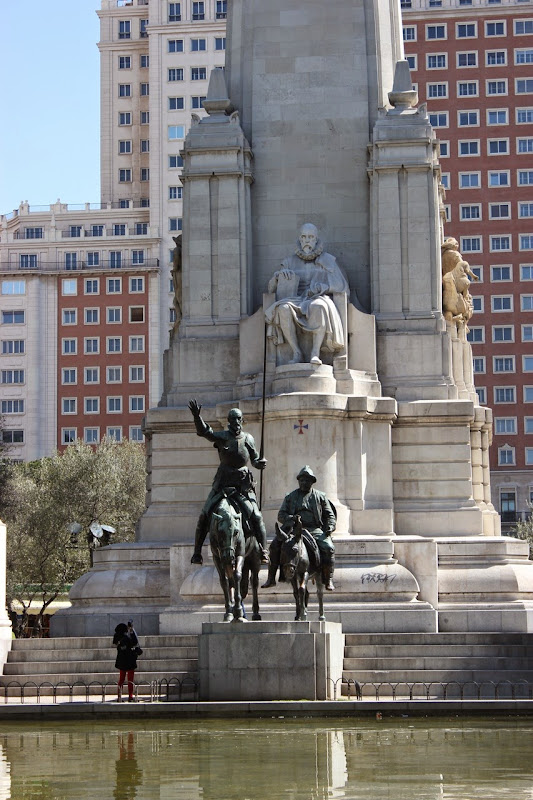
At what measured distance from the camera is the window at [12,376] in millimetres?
115625

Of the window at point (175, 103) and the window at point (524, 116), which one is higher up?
the window at point (175, 103)

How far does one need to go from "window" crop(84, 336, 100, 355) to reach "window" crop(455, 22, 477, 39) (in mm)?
34315

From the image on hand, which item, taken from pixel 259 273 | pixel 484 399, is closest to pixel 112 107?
pixel 484 399

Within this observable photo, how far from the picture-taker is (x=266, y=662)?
2386cm

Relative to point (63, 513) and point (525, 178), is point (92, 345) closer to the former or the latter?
point (525, 178)

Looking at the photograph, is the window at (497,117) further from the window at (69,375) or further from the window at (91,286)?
the window at (69,375)

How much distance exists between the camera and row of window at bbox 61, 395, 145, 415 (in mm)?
112312

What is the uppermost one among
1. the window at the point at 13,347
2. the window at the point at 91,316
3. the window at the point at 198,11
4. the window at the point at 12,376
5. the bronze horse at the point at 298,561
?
the window at the point at 198,11

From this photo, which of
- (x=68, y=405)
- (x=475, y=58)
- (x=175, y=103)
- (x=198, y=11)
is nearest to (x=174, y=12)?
(x=198, y=11)

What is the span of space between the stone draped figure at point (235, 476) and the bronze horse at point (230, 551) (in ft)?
0.65

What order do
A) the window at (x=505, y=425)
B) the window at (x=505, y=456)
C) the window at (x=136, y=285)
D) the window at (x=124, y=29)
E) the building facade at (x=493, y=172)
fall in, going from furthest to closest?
the window at (x=124, y=29)
the window at (x=136, y=285)
the building facade at (x=493, y=172)
the window at (x=505, y=425)
the window at (x=505, y=456)

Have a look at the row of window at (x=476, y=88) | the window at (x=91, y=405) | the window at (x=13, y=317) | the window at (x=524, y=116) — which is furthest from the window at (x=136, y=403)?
the window at (x=524, y=116)

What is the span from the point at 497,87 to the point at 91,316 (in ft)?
111

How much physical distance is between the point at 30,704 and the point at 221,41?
10153cm
